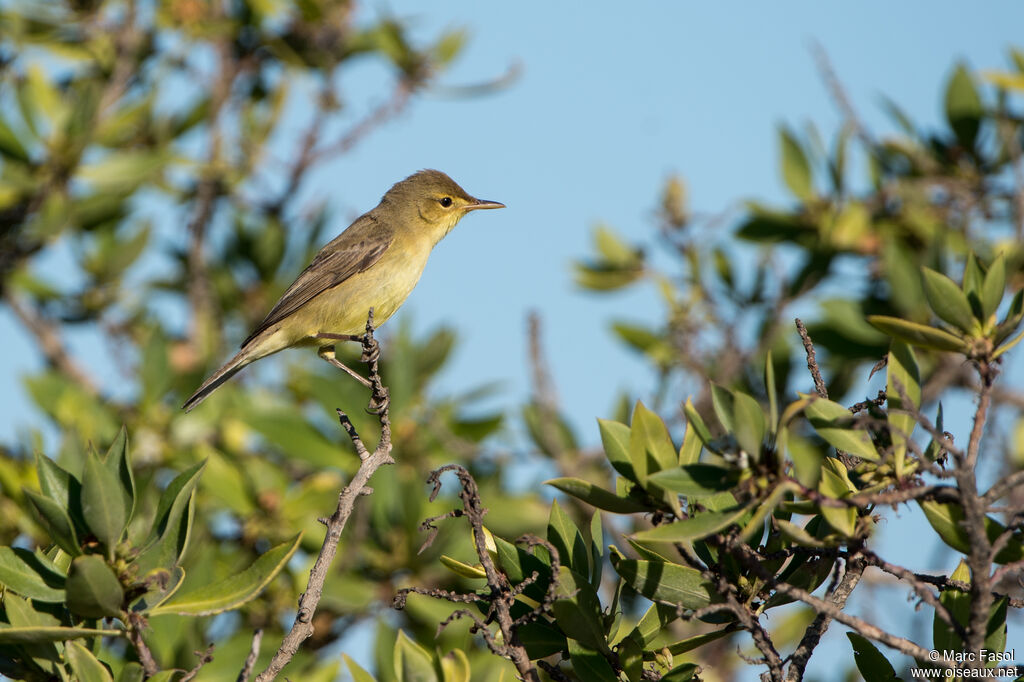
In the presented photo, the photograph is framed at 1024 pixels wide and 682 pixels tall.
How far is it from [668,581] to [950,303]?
915 mm

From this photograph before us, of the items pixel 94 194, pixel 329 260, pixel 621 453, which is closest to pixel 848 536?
pixel 621 453

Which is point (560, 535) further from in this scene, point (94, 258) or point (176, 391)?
point (94, 258)

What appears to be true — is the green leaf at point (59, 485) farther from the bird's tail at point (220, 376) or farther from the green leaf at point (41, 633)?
the bird's tail at point (220, 376)

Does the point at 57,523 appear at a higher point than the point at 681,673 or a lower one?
higher

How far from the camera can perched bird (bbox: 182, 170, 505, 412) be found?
609 centimetres

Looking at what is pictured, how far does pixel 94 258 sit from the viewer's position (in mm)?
6863

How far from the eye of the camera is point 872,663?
8.36 ft

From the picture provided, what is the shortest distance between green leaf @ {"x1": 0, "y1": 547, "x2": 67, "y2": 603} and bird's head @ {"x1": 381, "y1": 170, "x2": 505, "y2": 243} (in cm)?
443

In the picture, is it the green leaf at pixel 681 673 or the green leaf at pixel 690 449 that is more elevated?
the green leaf at pixel 690 449

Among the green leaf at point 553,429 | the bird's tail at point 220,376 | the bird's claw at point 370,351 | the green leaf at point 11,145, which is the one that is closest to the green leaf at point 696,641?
the bird's claw at point 370,351

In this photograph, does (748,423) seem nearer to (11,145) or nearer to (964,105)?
(964,105)

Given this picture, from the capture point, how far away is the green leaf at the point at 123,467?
8.41 feet

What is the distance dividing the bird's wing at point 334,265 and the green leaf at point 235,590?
12.2ft

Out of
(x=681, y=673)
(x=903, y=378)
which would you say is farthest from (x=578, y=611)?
(x=903, y=378)
